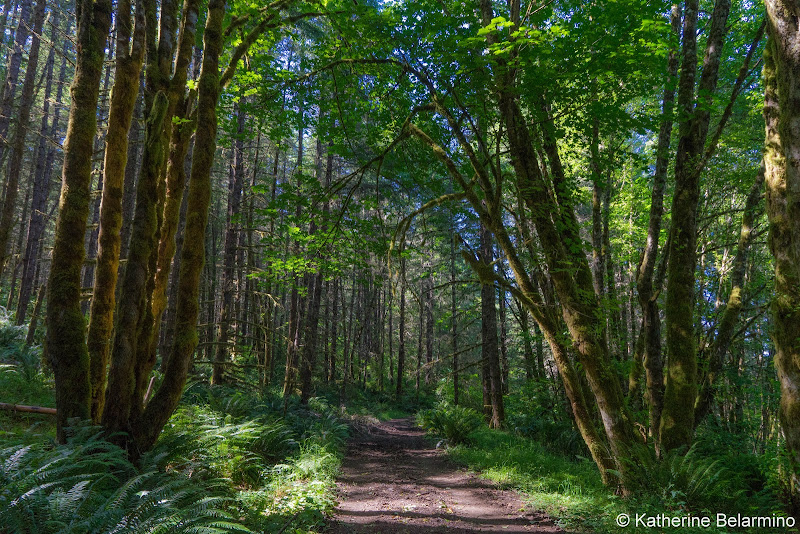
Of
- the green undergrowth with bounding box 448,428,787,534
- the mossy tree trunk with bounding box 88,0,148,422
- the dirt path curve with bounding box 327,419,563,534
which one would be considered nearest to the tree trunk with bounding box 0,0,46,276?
the mossy tree trunk with bounding box 88,0,148,422

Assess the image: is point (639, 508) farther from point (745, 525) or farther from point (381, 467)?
point (381, 467)

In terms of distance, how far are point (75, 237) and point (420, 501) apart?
6.06m

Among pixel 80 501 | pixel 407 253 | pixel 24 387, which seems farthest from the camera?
pixel 24 387

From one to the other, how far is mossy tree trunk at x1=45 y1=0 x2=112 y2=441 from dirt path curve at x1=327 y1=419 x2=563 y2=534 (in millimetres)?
3384

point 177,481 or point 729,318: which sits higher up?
point 729,318

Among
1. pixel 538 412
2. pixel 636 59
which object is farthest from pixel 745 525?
pixel 538 412

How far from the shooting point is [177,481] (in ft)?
11.9

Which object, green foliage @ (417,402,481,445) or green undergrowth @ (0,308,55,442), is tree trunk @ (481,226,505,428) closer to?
green foliage @ (417,402,481,445)

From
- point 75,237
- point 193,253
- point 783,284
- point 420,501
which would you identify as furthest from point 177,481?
point 783,284

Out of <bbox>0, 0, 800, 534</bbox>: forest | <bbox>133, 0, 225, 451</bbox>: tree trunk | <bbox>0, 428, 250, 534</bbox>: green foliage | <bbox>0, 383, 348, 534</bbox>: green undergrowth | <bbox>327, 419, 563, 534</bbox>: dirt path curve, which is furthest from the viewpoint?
<bbox>327, 419, 563, 534</bbox>: dirt path curve

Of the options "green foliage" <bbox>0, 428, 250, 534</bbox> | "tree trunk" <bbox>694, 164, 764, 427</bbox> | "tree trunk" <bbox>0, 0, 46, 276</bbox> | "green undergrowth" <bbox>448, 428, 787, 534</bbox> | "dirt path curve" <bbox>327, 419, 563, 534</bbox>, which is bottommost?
"dirt path curve" <bbox>327, 419, 563, 534</bbox>

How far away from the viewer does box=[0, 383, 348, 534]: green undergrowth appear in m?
2.80

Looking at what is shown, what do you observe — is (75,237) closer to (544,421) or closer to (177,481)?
(177,481)

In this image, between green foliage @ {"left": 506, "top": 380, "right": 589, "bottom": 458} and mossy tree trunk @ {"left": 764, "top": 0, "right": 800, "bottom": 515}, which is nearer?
mossy tree trunk @ {"left": 764, "top": 0, "right": 800, "bottom": 515}
